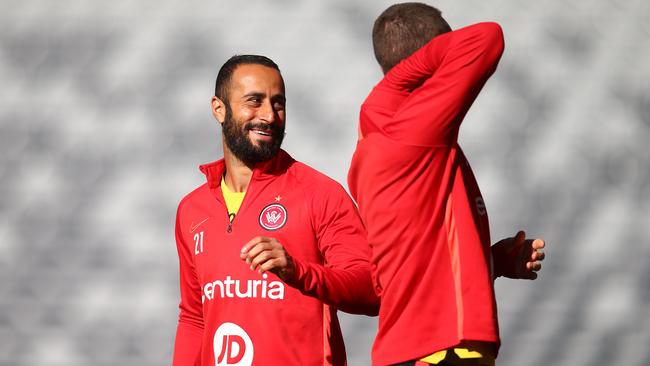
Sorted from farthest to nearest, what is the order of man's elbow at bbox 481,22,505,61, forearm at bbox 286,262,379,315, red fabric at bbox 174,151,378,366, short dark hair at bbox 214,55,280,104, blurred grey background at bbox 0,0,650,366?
blurred grey background at bbox 0,0,650,366 < short dark hair at bbox 214,55,280,104 < red fabric at bbox 174,151,378,366 < forearm at bbox 286,262,379,315 < man's elbow at bbox 481,22,505,61

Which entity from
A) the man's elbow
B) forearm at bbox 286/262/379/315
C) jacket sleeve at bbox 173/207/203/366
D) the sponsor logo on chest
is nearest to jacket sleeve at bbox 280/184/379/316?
forearm at bbox 286/262/379/315

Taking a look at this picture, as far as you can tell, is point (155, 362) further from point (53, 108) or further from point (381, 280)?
point (381, 280)

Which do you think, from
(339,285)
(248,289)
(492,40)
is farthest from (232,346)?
(492,40)

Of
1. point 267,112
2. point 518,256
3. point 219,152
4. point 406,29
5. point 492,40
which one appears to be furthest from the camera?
point 219,152

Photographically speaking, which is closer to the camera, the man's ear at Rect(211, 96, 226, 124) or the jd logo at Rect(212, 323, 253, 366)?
the jd logo at Rect(212, 323, 253, 366)

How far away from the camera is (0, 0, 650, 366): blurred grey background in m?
4.23

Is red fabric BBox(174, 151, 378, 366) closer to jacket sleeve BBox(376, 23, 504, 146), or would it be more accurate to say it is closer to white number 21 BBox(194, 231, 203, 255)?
white number 21 BBox(194, 231, 203, 255)

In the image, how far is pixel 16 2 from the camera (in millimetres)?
4410

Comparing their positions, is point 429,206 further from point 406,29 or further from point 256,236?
point 256,236

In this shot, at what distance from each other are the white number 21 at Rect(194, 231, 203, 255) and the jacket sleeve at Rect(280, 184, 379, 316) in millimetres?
301

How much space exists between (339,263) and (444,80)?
834mm

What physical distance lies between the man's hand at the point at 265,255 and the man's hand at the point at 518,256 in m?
0.42

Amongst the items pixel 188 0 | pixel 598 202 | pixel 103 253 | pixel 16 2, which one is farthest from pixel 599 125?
pixel 16 2

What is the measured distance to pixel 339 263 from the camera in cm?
271
